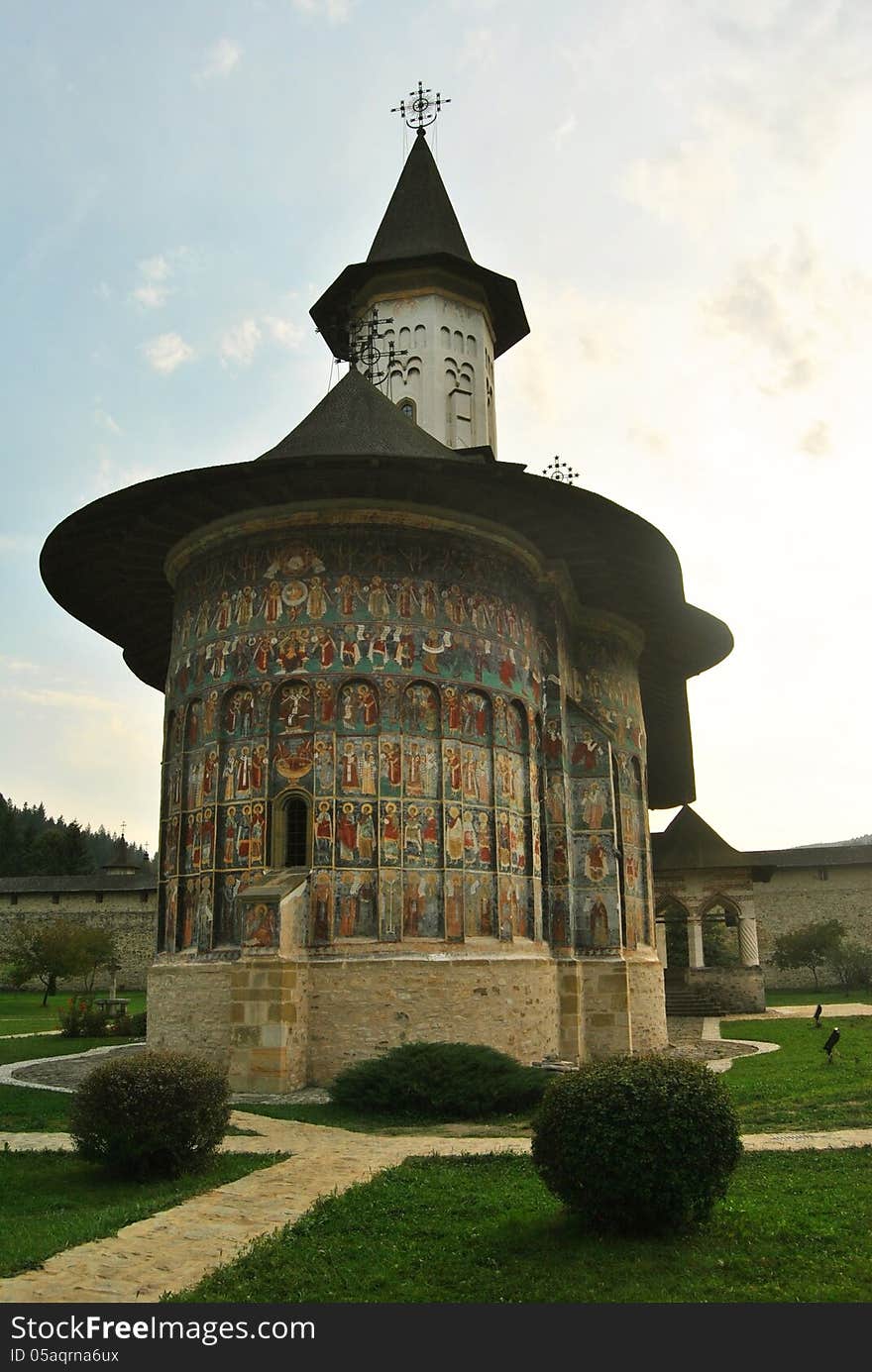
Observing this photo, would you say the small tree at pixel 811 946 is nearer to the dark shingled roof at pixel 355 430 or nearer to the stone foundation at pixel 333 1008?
the stone foundation at pixel 333 1008

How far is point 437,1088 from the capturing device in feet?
42.0

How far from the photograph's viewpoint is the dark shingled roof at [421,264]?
1091 inches

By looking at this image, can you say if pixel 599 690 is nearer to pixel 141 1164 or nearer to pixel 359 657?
pixel 359 657

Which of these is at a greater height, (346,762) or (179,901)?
(346,762)

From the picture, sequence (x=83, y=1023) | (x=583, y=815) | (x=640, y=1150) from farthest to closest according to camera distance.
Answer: (x=83, y=1023), (x=583, y=815), (x=640, y=1150)

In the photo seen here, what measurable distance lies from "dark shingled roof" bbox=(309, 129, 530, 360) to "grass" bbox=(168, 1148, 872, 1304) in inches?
881

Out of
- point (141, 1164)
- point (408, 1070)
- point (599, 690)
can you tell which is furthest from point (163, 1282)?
point (599, 690)

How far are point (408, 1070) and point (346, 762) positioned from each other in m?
4.93

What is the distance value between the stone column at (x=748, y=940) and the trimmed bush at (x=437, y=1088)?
21698 millimetres

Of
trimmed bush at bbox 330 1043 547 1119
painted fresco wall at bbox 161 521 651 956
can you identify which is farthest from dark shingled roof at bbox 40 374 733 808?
trimmed bush at bbox 330 1043 547 1119

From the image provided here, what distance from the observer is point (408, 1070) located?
42.5ft

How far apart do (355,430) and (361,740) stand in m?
5.55

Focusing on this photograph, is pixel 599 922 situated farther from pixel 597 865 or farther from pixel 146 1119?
pixel 146 1119

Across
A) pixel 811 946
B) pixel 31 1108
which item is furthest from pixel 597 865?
pixel 811 946
